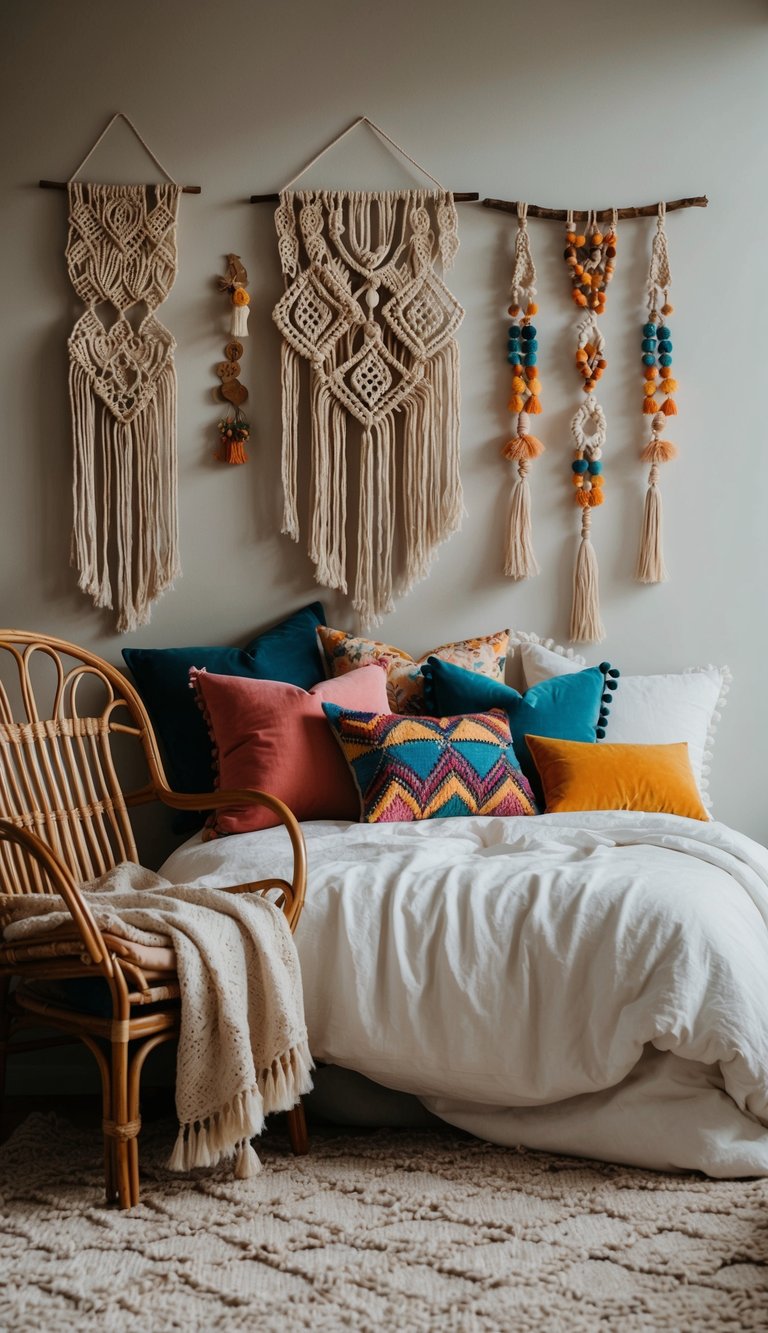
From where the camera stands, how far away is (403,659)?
111 inches

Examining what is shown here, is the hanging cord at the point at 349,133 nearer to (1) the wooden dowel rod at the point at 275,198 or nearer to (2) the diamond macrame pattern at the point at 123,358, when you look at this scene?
(1) the wooden dowel rod at the point at 275,198

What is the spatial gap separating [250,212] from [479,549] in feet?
3.47

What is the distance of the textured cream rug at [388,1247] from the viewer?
57.8 inches

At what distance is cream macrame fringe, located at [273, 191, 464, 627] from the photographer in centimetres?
289

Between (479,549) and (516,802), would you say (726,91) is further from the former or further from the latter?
(516,802)

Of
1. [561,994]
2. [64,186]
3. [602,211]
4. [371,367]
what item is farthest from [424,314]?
[561,994]

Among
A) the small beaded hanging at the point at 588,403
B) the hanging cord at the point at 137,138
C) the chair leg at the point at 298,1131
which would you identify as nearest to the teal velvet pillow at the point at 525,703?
the small beaded hanging at the point at 588,403

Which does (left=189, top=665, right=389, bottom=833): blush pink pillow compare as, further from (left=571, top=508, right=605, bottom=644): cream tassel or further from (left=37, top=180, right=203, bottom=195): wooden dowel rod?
(left=37, top=180, right=203, bottom=195): wooden dowel rod

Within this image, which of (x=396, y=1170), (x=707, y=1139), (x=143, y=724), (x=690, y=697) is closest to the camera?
(x=707, y=1139)

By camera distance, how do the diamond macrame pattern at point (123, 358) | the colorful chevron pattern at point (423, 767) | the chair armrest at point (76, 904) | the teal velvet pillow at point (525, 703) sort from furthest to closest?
A: the diamond macrame pattern at point (123, 358) < the teal velvet pillow at point (525, 703) < the colorful chevron pattern at point (423, 767) < the chair armrest at point (76, 904)

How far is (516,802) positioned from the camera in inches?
98.6

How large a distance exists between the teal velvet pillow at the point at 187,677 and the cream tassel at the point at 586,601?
681 mm

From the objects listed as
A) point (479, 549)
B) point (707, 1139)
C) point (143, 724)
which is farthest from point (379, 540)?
point (707, 1139)

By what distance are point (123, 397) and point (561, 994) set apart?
6.09 ft
